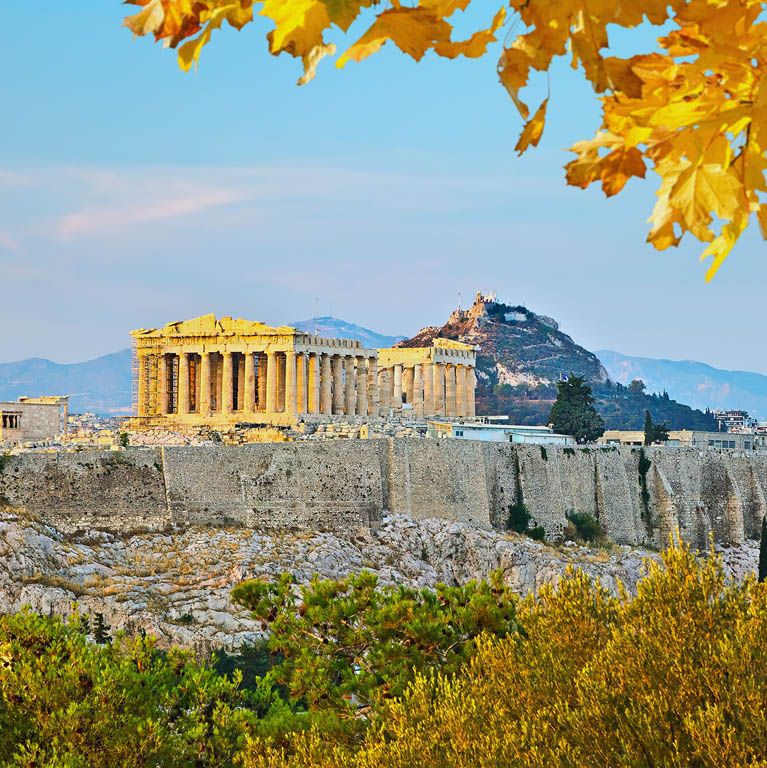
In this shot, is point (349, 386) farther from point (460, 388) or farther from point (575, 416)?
point (575, 416)

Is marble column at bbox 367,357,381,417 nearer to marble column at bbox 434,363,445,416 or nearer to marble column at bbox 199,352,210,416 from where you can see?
marble column at bbox 434,363,445,416

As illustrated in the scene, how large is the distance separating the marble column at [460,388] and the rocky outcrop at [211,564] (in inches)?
701

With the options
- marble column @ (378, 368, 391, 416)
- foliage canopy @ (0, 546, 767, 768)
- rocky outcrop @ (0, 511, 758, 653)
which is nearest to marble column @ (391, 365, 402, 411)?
marble column @ (378, 368, 391, 416)

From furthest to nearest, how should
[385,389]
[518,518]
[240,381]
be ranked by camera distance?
[385,389] < [240,381] < [518,518]

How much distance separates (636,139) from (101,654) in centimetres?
1360

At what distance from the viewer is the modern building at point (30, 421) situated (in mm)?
40531

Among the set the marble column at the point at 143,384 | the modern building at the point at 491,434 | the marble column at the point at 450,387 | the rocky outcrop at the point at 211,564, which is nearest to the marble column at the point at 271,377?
the marble column at the point at 143,384

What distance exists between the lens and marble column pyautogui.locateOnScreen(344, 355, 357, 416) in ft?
152

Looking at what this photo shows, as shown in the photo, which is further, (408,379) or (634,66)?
(408,379)

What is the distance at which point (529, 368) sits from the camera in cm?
13450

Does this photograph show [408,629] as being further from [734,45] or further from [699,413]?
[699,413]

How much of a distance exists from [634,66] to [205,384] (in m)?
40.8

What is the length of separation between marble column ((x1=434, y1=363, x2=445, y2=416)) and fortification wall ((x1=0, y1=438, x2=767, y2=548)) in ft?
36.2

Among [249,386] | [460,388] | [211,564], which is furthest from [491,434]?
[211,564]
